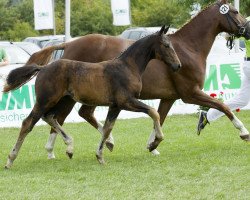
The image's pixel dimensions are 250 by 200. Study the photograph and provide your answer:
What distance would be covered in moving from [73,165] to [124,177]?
134 centimetres

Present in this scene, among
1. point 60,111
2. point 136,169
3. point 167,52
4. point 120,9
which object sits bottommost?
point 120,9

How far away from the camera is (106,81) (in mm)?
9664

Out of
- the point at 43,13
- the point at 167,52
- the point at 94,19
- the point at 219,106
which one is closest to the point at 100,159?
the point at 167,52

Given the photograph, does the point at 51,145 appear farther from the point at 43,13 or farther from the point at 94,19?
the point at 94,19

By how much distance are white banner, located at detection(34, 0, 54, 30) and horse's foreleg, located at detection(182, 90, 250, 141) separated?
10014 mm

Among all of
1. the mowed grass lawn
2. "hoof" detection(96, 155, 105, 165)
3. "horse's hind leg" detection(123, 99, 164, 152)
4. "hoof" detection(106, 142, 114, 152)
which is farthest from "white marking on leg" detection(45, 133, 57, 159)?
"horse's hind leg" detection(123, 99, 164, 152)

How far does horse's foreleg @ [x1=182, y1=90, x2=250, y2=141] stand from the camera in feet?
34.6

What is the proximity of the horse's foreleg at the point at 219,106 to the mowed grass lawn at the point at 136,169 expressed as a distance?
1.02ft

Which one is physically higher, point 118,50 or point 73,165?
point 118,50

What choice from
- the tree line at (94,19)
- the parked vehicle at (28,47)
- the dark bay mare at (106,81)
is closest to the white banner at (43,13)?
the parked vehicle at (28,47)

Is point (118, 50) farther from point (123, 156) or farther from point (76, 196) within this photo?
point (76, 196)

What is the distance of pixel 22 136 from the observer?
32.3 feet

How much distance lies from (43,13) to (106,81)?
10.8 metres

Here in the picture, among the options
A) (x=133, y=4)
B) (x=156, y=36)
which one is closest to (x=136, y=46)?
(x=156, y=36)
